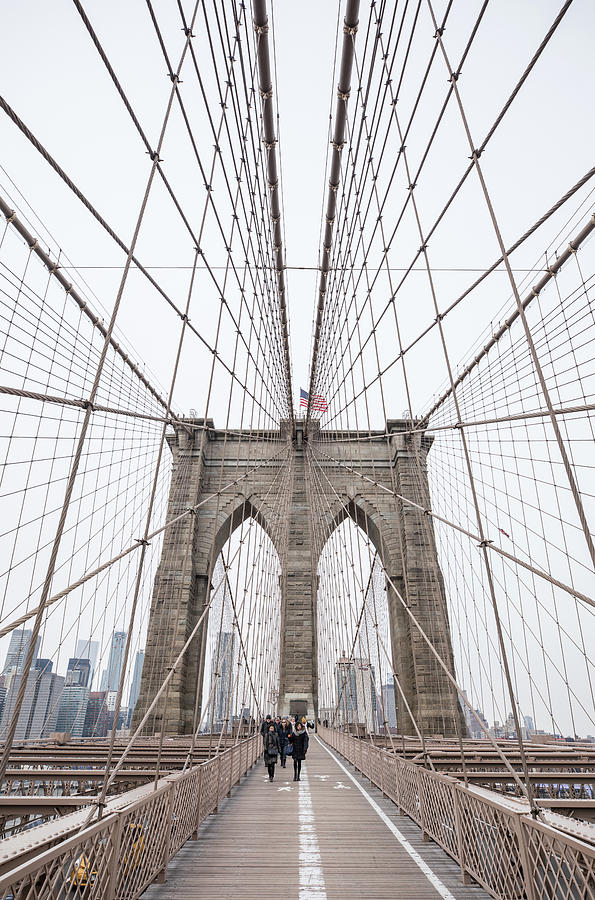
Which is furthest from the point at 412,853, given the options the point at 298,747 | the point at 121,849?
the point at 298,747

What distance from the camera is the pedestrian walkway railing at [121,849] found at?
1946 mm

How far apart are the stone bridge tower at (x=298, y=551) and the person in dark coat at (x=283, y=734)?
793 centimetres

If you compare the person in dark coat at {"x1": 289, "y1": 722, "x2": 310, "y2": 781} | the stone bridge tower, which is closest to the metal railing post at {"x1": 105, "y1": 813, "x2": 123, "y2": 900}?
the person in dark coat at {"x1": 289, "y1": 722, "x2": 310, "y2": 781}

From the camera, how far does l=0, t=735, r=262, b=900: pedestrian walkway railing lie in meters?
1.95

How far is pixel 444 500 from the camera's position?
2041 centimetres

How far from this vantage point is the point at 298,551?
925 inches

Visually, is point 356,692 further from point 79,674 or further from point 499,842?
point 499,842

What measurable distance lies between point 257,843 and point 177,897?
1.41m

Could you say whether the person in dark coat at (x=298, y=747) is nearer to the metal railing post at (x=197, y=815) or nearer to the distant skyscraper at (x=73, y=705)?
the metal railing post at (x=197, y=815)

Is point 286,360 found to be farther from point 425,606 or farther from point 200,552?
point 425,606

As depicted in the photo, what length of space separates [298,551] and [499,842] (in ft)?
68.0

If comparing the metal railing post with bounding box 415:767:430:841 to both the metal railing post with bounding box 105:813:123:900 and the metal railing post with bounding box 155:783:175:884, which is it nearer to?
the metal railing post with bounding box 155:783:175:884

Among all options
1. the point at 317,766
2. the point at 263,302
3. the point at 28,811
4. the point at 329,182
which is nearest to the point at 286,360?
the point at 263,302

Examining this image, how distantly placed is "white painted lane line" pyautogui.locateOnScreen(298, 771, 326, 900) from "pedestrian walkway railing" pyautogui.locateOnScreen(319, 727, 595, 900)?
0.92 metres
